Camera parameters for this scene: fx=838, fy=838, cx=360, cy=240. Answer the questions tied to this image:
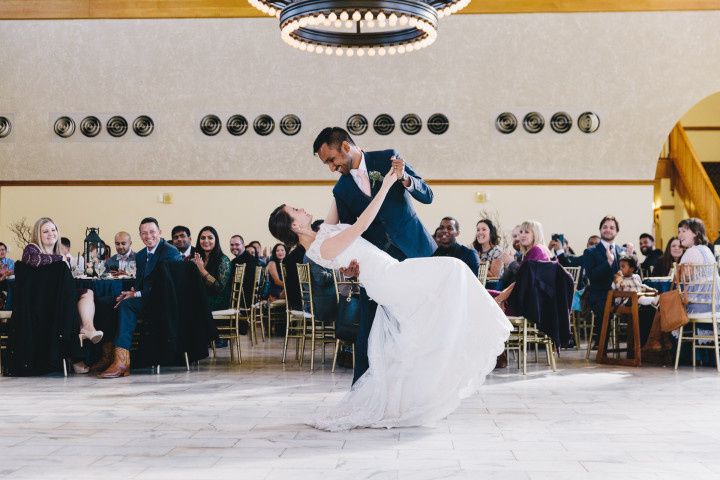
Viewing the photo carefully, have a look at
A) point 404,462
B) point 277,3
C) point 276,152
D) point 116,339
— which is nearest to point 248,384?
point 116,339

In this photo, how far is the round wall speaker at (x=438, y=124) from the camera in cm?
1187

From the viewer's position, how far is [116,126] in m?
12.0

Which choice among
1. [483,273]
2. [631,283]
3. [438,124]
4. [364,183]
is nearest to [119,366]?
[483,273]

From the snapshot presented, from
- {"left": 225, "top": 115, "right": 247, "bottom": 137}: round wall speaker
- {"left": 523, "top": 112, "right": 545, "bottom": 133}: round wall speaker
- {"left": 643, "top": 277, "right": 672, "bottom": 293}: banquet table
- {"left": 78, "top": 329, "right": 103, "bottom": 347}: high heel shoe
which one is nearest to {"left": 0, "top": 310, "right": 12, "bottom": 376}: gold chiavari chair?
{"left": 78, "top": 329, "right": 103, "bottom": 347}: high heel shoe

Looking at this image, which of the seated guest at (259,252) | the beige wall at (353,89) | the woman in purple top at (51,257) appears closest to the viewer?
the woman in purple top at (51,257)

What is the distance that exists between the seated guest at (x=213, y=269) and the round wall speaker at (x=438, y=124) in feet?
17.4

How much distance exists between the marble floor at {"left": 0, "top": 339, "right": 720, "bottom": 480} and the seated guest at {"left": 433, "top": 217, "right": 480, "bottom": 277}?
0.95 meters

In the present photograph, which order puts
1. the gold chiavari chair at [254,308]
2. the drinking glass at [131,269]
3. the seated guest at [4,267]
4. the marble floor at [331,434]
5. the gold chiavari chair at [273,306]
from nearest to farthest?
the marble floor at [331,434] < the drinking glass at [131,269] < the seated guest at [4,267] < the gold chiavari chair at [254,308] < the gold chiavari chair at [273,306]

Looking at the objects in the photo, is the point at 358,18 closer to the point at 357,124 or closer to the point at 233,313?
the point at 233,313

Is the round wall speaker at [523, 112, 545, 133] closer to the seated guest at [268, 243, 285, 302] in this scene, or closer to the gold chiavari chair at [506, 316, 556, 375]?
the seated guest at [268, 243, 285, 302]

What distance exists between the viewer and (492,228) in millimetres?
7352

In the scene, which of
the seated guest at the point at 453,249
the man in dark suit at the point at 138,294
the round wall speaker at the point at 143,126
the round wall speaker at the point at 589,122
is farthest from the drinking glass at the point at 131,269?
the round wall speaker at the point at 589,122

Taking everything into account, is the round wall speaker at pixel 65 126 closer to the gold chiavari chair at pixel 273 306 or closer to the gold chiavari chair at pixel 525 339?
the gold chiavari chair at pixel 273 306

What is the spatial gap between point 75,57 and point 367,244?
951cm
